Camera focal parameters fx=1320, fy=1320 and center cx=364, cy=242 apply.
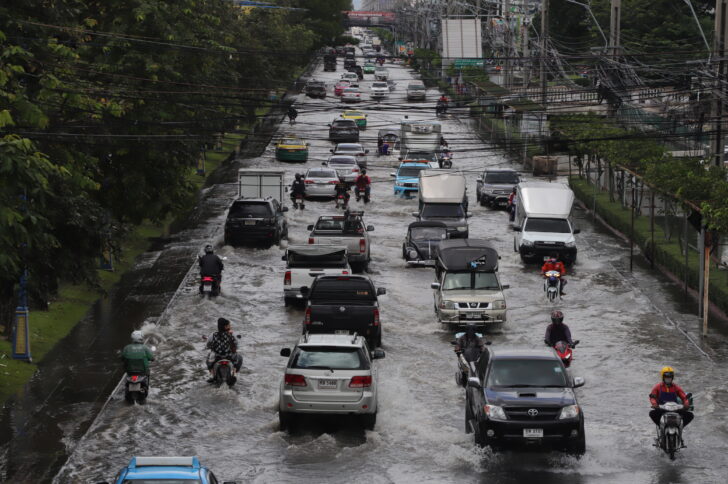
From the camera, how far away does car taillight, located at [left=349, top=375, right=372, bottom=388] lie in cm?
2128

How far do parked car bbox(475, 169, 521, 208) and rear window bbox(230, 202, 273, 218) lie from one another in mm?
15838

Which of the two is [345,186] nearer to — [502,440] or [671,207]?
[671,207]

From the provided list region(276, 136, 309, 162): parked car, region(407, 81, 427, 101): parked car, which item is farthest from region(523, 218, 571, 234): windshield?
region(407, 81, 427, 101): parked car

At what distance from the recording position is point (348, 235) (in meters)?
40.7

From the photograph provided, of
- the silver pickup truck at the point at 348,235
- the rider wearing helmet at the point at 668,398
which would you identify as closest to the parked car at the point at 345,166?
the silver pickup truck at the point at 348,235

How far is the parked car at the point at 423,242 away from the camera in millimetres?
42906

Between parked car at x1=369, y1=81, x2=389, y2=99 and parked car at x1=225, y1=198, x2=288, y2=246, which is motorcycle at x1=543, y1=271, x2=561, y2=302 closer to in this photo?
parked car at x1=225, y1=198, x2=288, y2=246

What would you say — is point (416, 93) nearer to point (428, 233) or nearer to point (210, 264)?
point (428, 233)

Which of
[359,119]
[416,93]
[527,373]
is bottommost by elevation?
[359,119]

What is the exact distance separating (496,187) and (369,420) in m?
37.7

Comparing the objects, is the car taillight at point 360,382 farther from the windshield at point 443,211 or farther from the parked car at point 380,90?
the parked car at point 380,90

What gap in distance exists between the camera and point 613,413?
24266 mm

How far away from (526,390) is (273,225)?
2581 cm

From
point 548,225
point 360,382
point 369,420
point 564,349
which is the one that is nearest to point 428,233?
point 548,225
